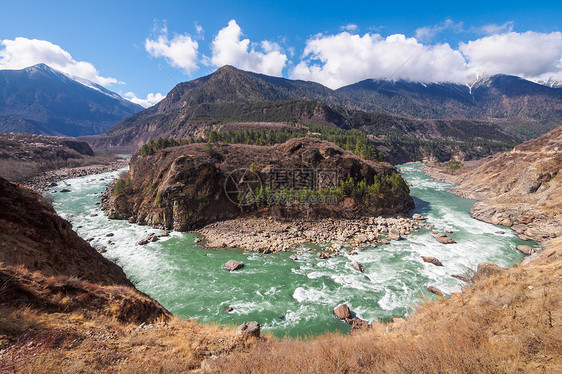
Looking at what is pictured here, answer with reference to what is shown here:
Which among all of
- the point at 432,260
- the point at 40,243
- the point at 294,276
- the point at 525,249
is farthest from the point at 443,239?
the point at 40,243

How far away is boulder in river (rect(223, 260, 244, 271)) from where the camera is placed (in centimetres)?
2044

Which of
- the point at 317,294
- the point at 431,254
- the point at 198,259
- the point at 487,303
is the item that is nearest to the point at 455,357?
the point at 487,303

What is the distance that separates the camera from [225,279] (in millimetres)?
19000

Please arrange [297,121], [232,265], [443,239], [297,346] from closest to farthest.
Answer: [297,346] < [232,265] < [443,239] < [297,121]

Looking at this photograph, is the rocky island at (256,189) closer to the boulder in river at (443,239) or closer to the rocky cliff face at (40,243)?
the boulder in river at (443,239)

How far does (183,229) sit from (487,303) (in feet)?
98.8

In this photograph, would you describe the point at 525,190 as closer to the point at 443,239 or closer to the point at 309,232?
the point at 443,239

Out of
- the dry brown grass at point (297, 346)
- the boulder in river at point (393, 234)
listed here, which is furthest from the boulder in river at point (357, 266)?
the dry brown grass at point (297, 346)

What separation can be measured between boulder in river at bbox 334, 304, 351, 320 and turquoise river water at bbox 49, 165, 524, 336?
425 millimetres

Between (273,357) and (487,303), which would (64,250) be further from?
(487,303)

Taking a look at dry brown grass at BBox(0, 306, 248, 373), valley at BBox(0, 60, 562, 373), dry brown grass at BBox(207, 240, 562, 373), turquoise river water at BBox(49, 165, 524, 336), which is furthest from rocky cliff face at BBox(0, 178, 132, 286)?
dry brown grass at BBox(207, 240, 562, 373)

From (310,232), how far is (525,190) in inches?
1516

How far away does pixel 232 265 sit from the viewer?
2064cm

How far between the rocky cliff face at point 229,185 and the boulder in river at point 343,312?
17732 mm
